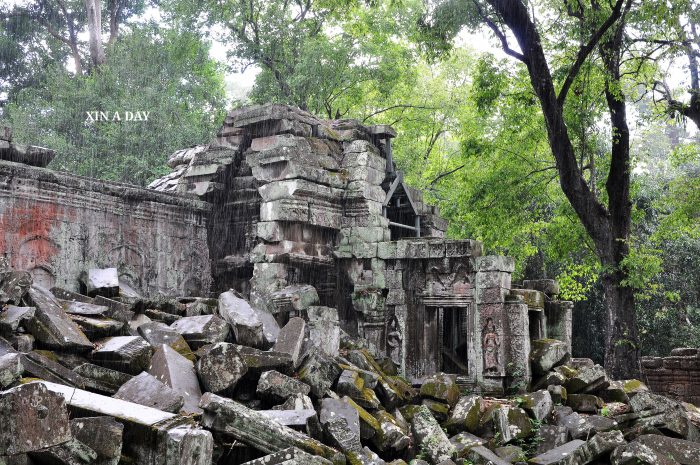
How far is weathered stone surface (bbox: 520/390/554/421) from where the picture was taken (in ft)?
26.6

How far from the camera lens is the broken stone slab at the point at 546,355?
9.21 m

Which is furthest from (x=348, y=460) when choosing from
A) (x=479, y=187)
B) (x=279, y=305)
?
(x=479, y=187)

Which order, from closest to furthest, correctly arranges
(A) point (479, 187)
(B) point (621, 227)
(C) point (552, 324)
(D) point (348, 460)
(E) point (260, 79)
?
(D) point (348, 460)
(C) point (552, 324)
(B) point (621, 227)
(A) point (479, 187)
(E) point (260, 79)

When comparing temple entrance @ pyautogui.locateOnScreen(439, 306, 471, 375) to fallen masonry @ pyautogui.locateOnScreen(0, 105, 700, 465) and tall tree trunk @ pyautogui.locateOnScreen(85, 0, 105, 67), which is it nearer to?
fallen masonry @ pyautogui.locateOnScreen(0, 105, 700, 465)

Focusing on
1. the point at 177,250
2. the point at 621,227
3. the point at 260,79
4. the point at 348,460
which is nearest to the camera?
the point at 348,460

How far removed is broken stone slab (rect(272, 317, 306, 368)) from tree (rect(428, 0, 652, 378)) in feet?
18.8

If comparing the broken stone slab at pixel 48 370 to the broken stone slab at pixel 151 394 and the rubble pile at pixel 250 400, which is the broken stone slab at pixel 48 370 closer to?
the rubble pile at pixel 250 400

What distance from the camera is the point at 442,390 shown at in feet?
26.9

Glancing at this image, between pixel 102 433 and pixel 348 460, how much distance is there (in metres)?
2.18

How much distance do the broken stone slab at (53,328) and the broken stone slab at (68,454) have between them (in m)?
1.68

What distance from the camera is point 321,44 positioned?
67.5ft

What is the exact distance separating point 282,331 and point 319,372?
2.13 feet

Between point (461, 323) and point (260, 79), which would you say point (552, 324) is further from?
point (260, 79)

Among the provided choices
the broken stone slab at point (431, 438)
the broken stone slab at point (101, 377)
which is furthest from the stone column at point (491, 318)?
the broken stone slab at point (101, 377)
